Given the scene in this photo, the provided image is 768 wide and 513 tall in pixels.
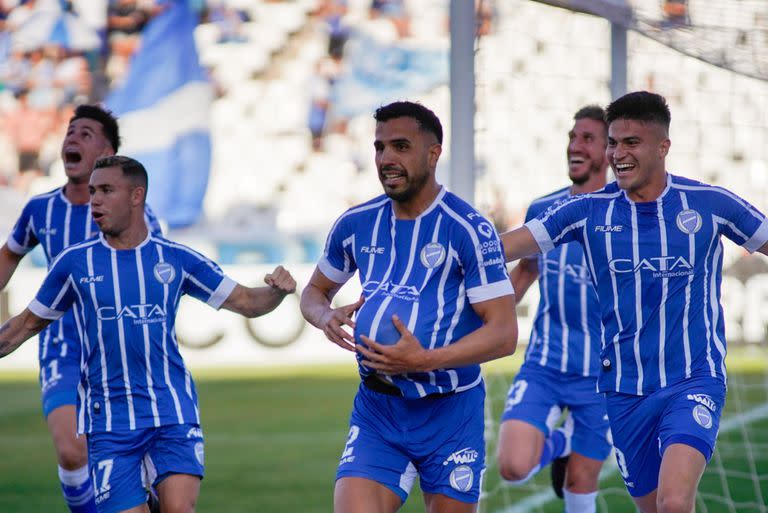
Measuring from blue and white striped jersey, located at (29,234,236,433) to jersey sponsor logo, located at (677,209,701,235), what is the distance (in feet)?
7.14

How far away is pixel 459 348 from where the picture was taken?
4309 millimetres

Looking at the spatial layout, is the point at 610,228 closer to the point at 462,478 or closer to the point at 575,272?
the point at 462,478

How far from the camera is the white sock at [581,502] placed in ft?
21.6

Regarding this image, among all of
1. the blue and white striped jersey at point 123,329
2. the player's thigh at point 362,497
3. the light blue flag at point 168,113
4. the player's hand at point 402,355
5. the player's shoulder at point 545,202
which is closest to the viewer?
the player's hand at point 402,355

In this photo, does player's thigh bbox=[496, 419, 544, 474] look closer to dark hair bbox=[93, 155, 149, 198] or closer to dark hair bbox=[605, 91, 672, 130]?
dark hair bbox=[605, 91, 672, 130]

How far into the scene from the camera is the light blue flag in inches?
727

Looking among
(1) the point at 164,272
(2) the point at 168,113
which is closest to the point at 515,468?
(1) the point at 164,272

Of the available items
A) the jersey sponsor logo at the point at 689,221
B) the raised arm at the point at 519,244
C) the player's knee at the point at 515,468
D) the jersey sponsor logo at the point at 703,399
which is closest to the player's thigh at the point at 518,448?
the player's knee at the point at 515,468

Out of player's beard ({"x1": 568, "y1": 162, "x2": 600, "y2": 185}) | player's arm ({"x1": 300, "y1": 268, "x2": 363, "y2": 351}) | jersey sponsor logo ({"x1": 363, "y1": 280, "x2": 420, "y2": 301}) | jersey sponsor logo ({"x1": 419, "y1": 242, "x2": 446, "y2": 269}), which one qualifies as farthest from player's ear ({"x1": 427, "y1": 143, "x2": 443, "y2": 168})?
player's beard ({"x1": 568, "y1": 162, "x2": 600, "y2": 185})

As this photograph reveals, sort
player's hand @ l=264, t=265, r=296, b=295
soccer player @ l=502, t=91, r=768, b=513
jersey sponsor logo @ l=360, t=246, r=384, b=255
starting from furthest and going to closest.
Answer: player's hand @ l=264, t=265, r=296, b=295 → soccer player @ l=502, t=91, r=768, b=513 → jersey sponsor logo @ l=360, t=246, r=384, b=255

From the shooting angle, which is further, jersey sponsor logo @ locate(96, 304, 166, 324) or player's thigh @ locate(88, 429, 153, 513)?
jersey sponsor logo @ locate(96, 304, 166, 324)

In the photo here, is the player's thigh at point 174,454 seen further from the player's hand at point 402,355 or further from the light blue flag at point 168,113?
the light blue flag at point 168,113

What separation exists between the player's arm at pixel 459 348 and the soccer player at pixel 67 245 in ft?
7.96

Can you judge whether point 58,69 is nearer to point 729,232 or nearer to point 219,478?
point 219,478
